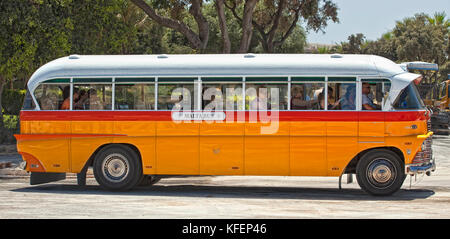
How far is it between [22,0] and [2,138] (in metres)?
6.28

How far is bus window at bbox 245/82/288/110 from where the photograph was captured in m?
13.5

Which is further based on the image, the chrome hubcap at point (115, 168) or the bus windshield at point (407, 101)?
the chrome hubcap at point (115, 168)

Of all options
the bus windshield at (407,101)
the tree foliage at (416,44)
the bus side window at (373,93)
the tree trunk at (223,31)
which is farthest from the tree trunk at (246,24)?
the tree foliage at (416,44)

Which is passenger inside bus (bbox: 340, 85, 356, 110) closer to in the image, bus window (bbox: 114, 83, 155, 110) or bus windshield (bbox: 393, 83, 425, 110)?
bus windshield (bbox: 393, 83, 425, 110)

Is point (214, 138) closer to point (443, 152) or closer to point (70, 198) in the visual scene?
point (70, 198)

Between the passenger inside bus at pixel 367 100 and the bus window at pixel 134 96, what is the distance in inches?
170

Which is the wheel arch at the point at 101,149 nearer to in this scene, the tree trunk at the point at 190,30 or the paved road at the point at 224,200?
the paved road at the point at 224,200

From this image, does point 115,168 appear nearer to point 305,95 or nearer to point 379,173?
point 305,95

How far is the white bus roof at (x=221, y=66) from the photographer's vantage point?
13375 mm

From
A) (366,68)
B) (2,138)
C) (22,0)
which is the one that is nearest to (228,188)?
(366,68)

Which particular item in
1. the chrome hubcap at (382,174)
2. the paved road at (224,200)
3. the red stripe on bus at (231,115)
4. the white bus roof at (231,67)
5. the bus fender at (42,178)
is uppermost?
the white bus roof at (231,67)

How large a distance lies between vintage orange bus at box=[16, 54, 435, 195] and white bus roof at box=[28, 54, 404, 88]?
0.02 m

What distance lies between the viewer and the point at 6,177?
688 inches

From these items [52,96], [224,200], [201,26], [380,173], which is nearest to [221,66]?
[224,200]
